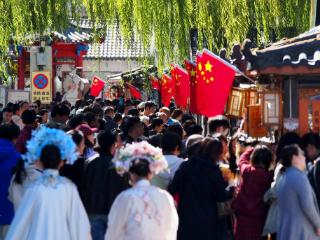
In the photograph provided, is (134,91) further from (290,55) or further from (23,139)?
(290,55)

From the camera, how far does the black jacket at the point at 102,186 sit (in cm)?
1048

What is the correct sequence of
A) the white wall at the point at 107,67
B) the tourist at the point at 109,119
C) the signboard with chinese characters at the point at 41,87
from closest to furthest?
the tourist at the point at 109,119 < the signboard with chinese characters at the point at 41,87 < the white wall at the point at 107,67

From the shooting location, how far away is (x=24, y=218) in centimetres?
899

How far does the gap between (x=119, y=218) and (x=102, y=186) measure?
1445mm

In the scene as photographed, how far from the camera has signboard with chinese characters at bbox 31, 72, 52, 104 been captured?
82.9 ft

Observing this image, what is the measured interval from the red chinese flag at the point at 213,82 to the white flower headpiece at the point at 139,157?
193 inches

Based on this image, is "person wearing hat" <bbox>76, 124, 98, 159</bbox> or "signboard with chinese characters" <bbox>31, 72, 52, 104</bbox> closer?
"person wearing hat" <bbox>76, 124, 98, 159</bbox>

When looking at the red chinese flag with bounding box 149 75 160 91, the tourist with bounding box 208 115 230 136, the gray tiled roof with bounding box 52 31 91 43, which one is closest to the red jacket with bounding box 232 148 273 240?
the tourist with bounding box 208 115 230 136

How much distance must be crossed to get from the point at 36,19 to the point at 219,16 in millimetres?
4329

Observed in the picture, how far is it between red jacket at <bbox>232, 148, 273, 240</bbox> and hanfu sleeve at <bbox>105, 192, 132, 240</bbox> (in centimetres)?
209

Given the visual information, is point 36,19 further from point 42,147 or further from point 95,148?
point 42,147

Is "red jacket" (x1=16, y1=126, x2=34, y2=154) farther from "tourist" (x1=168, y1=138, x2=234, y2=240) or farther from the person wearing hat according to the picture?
"tourist" (x1=168, y1=138, x2=234, y2=240)

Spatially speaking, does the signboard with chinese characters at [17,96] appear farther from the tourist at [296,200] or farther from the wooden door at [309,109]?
the tourist at [296,200]

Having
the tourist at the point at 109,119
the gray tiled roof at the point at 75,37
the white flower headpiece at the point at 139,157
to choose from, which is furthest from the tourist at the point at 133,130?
the gray tiled roof at the point at 75,37
